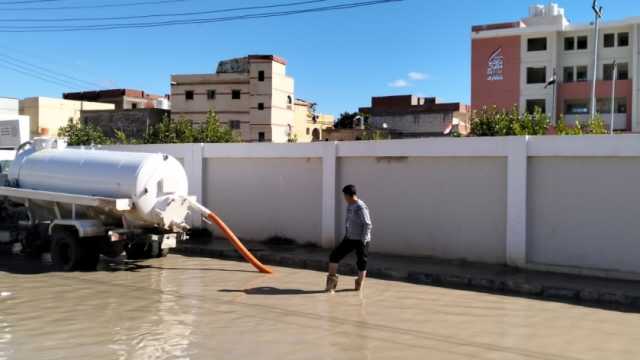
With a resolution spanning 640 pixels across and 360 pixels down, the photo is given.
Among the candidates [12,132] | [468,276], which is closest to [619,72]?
[468,276]

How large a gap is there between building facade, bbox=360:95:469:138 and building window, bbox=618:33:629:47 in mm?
15769

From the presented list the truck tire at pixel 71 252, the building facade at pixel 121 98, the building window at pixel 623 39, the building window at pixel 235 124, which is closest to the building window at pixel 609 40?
the building window at pixel 623 39

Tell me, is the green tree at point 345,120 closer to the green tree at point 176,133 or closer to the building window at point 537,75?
the building window at point 537,75

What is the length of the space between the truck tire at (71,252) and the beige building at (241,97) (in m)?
57.8

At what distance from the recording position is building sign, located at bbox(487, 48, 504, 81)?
200ft

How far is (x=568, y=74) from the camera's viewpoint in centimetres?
5884

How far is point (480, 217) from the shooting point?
38.9 ft

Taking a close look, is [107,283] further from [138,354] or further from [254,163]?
[254,163]

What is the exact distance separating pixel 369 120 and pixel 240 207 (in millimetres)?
54456

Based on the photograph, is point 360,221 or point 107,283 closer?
point 360,221

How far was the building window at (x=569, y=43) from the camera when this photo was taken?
5891 centimetres

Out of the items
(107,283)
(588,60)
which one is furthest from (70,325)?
(588,60)

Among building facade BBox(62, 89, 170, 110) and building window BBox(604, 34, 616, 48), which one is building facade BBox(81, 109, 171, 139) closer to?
building facade BBox(62, 89, 170, 110)

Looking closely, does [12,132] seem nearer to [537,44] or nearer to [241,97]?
[537,44]
